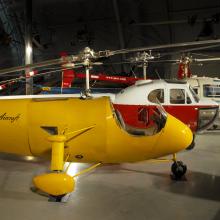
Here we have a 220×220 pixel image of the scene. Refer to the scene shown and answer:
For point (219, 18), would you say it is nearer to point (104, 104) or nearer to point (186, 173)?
point (186, 173)

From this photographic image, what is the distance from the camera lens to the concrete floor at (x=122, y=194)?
2.95m

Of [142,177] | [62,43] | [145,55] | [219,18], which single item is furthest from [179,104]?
[62,43]

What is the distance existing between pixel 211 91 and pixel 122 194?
4663 millimetres

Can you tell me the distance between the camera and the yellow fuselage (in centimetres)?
329

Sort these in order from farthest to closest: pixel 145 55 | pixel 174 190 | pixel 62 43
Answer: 1. pixel 62 43
2. pixel 145 55
3. pixel 174 190

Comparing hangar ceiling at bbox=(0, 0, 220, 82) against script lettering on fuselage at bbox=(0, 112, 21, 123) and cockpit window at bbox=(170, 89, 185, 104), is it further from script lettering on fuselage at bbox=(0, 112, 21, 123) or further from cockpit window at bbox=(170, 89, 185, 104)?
script lettering on fuselage at bbox=(0, 112, 21, 123)

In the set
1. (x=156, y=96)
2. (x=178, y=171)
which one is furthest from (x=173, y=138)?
(x=156, y=96)


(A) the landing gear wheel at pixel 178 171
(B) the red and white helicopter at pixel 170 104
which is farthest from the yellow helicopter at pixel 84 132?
(B) the red and white helicopter at pixel 170 104

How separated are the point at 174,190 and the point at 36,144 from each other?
169 centimetres

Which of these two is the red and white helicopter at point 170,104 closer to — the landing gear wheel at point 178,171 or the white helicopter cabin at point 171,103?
the white helicopter cabin at point 171,103

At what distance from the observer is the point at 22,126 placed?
341 centimetres

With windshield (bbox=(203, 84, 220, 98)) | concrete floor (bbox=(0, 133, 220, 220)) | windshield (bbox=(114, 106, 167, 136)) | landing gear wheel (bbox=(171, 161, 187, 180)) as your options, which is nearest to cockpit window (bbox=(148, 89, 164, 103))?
concrete floor (bbox=(0, 133, 220, 220))

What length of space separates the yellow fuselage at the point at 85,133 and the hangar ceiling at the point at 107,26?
310 inches

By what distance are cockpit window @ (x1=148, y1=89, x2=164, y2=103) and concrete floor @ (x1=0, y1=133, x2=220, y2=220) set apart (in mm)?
1277
